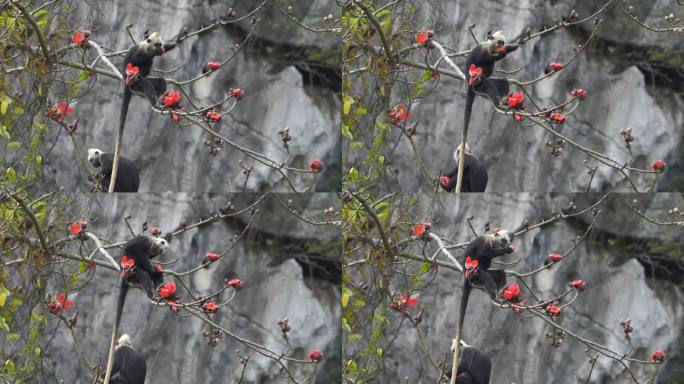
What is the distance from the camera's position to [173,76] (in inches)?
211

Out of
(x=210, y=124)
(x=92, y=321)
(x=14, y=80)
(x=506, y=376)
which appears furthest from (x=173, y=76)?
(x=506, y=376)

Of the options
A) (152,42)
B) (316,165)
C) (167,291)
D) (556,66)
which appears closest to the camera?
(167,291)

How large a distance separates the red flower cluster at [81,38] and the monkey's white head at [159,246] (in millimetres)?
890

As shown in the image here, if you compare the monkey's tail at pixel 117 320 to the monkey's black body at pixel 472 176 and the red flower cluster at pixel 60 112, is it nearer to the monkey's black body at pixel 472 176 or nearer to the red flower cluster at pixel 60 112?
the red flower cluster at pixel 60 112

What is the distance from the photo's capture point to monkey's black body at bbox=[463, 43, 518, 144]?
5211 millimetres

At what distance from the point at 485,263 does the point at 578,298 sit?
0.43 metres

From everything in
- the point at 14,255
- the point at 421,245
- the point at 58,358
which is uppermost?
the point at 421,245

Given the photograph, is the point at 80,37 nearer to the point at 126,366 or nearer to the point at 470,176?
the point at 126,366

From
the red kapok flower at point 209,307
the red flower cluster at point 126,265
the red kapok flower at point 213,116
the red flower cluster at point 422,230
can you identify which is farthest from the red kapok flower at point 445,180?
the red flower cluster at point 126,265

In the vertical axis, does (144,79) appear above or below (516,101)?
below

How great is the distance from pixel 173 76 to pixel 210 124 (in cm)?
25

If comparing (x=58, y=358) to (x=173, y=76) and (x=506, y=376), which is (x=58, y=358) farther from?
(x=506, y=376)

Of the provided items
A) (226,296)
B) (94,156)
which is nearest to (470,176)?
(226,296)

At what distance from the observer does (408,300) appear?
17.6 ft
